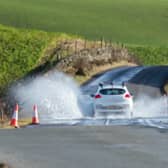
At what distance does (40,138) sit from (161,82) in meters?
36.2

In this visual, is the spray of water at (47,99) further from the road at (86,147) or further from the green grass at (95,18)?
the green grass at (95,18)

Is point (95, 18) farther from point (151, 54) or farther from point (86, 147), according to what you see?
point (86, 147)

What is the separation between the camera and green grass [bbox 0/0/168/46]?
85.2 metres

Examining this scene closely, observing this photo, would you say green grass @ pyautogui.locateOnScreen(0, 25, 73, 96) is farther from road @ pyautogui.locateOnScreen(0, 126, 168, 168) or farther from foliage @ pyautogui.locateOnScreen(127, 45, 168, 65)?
road @ pyautogui.locateOnScreen(0, 126, 168, 168)

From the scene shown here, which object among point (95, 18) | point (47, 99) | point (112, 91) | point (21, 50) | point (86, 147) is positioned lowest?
point (86, 147)

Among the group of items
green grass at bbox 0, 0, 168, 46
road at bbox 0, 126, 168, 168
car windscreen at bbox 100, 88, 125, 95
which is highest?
green grass at bbox 0, 0, 168, 46

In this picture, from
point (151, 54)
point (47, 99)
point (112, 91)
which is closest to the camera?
point (112, 91)

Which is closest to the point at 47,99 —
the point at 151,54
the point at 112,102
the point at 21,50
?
the point at 112,102

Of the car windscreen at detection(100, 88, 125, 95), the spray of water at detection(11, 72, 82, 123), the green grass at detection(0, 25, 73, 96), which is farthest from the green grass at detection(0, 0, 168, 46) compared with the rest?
the car windscreen at detection(100, 88, 125, 95)

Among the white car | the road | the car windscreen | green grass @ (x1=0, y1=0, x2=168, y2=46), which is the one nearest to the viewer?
the road

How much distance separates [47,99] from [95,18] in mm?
50480

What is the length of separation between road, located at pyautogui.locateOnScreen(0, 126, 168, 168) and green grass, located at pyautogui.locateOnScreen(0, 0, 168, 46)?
2269 inches

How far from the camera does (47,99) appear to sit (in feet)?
142

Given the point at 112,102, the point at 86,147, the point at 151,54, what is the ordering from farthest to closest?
the point at 151,54
the point at 112,102
the point at 86,147
